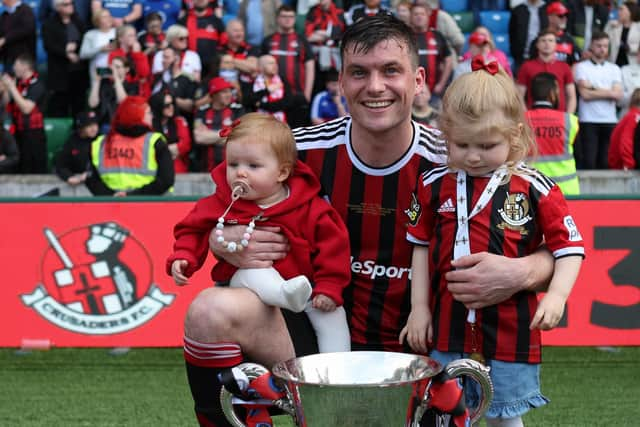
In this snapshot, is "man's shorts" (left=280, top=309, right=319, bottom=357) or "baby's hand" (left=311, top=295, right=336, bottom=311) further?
"man's shorts" (left=280, top=309, right=319, bottom=357)

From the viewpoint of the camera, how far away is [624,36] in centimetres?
1085

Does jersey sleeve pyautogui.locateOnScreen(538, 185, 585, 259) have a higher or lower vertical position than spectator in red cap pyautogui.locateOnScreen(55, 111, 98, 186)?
higher

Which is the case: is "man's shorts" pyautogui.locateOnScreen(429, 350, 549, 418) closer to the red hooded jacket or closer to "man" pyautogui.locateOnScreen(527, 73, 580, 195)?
the red hooded jacket

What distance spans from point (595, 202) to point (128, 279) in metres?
2.49

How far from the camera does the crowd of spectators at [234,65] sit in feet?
31.6

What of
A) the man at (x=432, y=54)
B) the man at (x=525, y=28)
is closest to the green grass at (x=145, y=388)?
the man at (x=432, y=54)

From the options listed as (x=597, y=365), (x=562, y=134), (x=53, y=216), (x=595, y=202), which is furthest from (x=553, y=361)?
(x=53, y=216)

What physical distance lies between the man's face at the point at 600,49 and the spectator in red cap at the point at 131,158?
4.06 metres

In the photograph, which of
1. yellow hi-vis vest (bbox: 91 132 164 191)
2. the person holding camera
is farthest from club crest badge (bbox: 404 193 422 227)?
the person holding camera

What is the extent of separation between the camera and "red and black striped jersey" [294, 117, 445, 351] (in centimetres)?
389

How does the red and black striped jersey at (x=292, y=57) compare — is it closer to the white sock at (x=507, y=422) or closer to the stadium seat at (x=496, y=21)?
the stadium seat at (x=496, y=21)

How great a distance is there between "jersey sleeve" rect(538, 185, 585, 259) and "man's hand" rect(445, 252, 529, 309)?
10 cm

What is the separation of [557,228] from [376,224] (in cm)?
72

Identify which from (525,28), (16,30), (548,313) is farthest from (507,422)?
(16,30)
